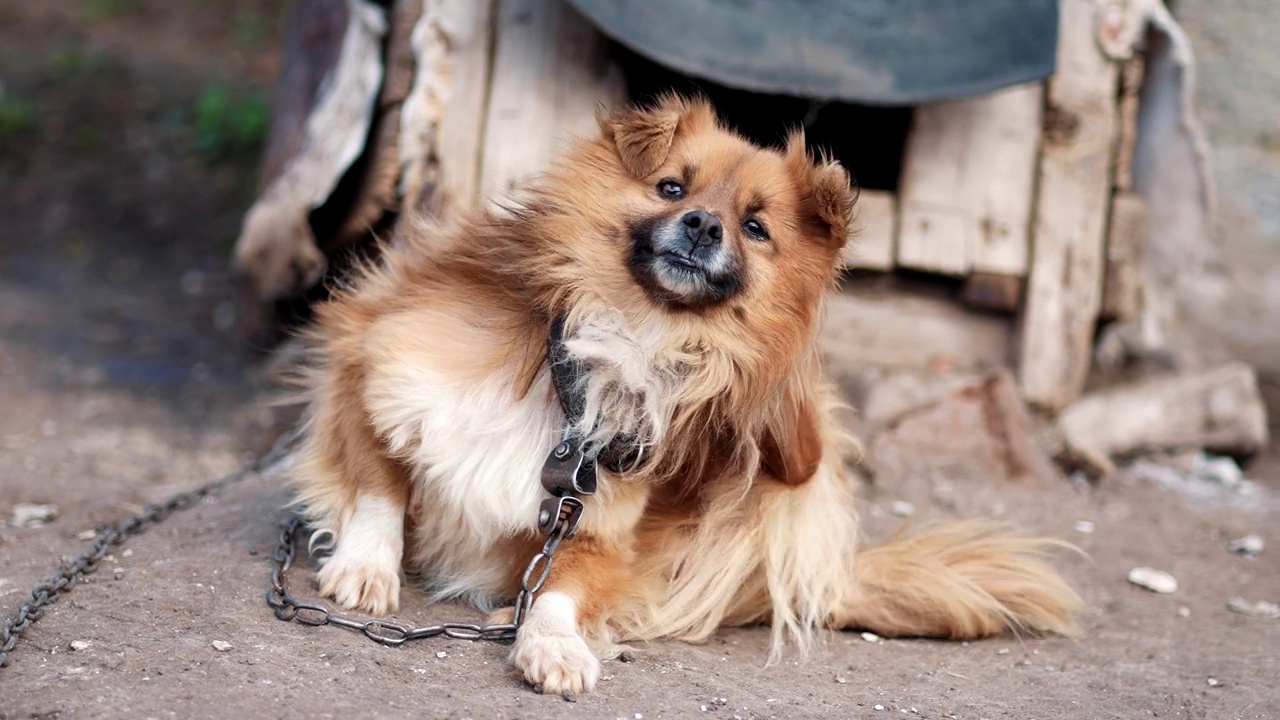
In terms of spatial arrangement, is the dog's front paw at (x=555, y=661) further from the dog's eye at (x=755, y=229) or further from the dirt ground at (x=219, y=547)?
the dog's eye at (x=755, y=229)

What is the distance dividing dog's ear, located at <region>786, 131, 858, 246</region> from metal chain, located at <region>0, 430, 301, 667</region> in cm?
152

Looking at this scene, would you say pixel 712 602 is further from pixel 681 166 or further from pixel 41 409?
pixel 41 409

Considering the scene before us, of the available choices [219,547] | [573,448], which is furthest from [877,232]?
[219,547]

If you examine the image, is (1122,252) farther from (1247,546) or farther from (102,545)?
(102,545)

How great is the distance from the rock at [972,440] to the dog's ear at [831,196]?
176 cm

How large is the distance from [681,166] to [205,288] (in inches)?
164

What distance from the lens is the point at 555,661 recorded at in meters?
2.58

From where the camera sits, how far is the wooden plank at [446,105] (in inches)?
174

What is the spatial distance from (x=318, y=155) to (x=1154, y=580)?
3.14 meters

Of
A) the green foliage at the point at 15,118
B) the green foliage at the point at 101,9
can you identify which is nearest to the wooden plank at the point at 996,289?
the green foliage at the point at 15,118

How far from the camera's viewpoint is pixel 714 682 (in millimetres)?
2787

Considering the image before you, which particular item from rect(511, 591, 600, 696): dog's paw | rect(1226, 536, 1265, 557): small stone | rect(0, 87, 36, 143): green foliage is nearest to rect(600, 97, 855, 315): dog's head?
rect(511, 591, 600, 696): dog's paw

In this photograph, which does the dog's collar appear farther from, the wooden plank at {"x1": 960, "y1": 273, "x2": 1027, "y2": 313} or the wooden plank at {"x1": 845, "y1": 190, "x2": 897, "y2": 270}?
the wooden plank at {"x1": 960, "y1": 273, "x2": 1027, "y2": 313}

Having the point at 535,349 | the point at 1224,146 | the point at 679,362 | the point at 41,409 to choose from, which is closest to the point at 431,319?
the point at 535,349
